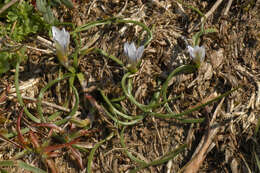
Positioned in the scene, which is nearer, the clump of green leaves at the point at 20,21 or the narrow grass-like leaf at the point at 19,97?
the narrow grass-like leaf at the point at 19,97

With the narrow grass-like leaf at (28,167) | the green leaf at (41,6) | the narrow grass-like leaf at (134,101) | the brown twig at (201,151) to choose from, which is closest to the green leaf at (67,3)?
the green leaf at (41,6)

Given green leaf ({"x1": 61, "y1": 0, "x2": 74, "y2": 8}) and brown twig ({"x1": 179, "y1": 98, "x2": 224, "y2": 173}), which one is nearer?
brown twig ({"x1": 179, "y1": 98, "x2": 224, "y2": 173})

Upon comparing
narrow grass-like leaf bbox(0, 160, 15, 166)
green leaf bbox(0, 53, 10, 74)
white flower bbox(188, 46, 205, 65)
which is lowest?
narrow grass-like leaf bbox(0, 160, 15, 166)

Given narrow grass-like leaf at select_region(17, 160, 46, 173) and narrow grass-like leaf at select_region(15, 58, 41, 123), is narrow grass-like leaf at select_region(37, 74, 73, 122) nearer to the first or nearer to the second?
narrow grass-like leaf at select_region(15, 58, 41, 123)

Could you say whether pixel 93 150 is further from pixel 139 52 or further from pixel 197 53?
pixel 197 53

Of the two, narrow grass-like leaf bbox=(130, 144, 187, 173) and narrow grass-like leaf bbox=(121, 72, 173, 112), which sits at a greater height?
narrow grass-like leaf bbox=(121, 72, 173, 112)

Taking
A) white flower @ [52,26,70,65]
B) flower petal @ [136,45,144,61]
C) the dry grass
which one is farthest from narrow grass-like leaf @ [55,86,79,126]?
flower petal @ [136,45,144,61]

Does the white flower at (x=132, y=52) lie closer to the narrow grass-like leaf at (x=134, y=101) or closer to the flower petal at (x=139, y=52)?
the flower petal at (x=139, y=52)
